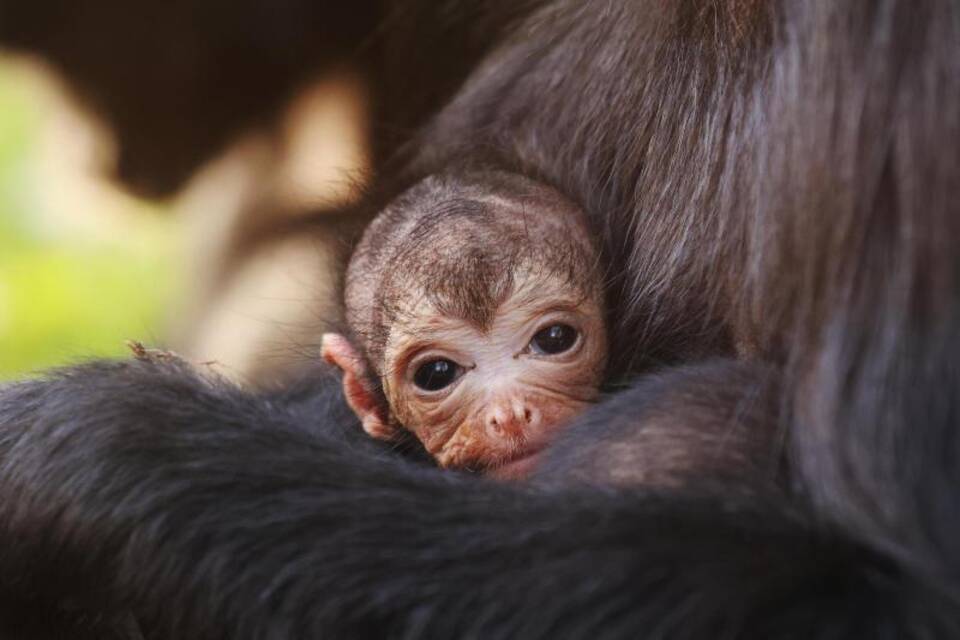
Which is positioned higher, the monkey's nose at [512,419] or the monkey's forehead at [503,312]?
the monkey's forehead at [503,312]

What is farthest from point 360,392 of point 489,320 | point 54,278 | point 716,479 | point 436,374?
point 54,278

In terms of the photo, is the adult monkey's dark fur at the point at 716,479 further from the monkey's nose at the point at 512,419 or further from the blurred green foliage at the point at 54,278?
the blurred green foliage at the point at 54,278

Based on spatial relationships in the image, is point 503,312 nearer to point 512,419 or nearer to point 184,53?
point 512,419

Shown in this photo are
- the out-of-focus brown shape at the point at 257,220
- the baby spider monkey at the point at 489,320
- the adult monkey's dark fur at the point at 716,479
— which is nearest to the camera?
the adult monkey's dark fur at the point at 716,479

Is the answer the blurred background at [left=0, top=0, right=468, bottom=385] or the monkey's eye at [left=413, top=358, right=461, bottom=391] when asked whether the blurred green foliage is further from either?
the monkey's eye at [left=413, top=358, right=461, bottom=391]

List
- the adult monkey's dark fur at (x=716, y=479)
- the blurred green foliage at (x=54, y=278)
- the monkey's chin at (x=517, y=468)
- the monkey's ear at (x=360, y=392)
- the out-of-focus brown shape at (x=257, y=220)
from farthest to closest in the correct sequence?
the blurred green foliage at (x=54, y=278) < the out-of-focus brown shape at (x=257, y=220) < the monkey's ear at (x=360, y=392) < the monkey's chin at (x=517, y=468) < the adult monkey's dark fur at (x=716, y=479)

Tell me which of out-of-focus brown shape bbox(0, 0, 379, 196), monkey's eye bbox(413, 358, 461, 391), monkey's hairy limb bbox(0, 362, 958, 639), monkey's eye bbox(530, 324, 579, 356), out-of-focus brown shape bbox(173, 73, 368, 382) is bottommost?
monkey's hairy limb bbox(0, 362, 958, 639)

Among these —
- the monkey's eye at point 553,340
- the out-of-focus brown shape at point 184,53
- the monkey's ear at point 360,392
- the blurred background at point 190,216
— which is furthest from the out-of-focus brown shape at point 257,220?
the monkey's eye at point 553,340

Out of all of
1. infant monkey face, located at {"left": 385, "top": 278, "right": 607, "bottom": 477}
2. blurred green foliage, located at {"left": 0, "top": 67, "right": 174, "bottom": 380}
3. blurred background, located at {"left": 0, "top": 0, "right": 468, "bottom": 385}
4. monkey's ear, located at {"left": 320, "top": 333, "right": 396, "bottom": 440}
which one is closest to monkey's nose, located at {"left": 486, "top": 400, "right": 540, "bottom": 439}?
infant monkey face, located at {"left": 385, "top": 278, "right": 607, "bottom": 477}
